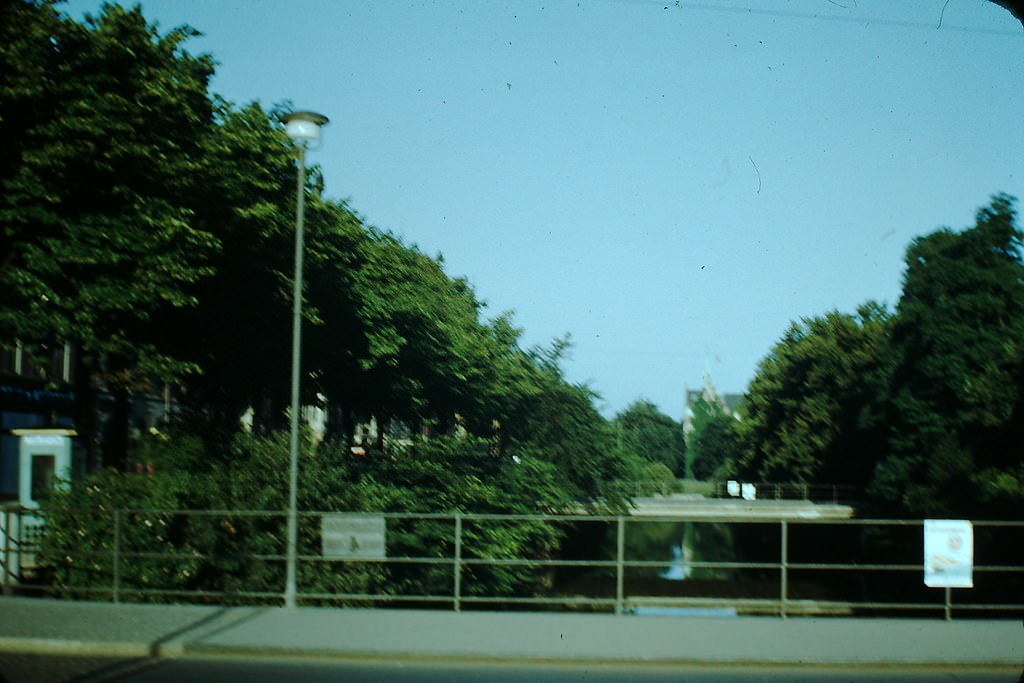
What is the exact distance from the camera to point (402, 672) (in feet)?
30.3

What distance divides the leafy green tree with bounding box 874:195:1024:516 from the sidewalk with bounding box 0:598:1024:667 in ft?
91.2

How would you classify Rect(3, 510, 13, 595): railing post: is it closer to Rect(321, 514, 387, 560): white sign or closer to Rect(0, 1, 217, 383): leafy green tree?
Rect(0, 1, 217, 383): leafy green tree

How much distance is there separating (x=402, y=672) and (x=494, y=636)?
1687 millimetres

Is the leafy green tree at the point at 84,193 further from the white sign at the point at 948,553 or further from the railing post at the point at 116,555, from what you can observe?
the white sign at the point at 948,553

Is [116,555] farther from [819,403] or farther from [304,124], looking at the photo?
[819,403]

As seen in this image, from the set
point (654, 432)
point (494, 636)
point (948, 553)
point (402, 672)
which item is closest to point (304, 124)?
point (494, 636)

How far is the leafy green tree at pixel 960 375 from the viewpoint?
37.7 m

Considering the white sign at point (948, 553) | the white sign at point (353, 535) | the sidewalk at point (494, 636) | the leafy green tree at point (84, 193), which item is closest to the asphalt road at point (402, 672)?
the sidewalk at point (494, 636)

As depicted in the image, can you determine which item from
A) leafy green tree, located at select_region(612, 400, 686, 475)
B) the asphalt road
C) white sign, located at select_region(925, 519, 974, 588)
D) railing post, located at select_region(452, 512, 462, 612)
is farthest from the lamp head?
leafy green tree, located at select_region(612, 400, 686, 475)

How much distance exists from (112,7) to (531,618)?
46.9 feet

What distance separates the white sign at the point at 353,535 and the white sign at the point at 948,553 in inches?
249

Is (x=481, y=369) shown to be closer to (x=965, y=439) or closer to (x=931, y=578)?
(x=965, y=439)

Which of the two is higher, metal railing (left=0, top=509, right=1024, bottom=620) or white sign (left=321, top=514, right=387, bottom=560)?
white sign (left=321, top=514, right=387, bottom=560)

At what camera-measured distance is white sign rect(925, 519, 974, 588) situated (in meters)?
12.3
